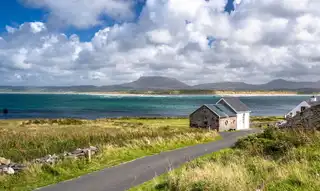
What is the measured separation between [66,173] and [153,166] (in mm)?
4746

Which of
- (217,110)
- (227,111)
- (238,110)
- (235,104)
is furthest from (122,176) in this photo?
(235,104)

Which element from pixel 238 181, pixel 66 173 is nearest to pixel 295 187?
pixel 238 181

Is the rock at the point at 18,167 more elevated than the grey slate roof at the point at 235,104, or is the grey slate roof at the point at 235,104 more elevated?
the grey slate roof at the point at 235,104

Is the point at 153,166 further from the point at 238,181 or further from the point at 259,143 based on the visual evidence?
the point at 238,181

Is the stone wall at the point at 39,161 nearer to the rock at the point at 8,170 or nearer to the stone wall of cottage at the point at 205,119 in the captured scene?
the rock at the point at 8,170

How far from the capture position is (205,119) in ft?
178

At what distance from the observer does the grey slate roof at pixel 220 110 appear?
53.7m

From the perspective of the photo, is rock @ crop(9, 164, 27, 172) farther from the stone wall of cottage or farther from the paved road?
the stone wall of cottage

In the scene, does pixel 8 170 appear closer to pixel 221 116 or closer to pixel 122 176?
A: pixel 122 176

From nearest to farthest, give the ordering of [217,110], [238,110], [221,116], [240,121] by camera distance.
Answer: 1. [221,116]
2. [217,110]
3. [238,110]
4. [240,121]

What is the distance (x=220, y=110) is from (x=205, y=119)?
3395 millimetres

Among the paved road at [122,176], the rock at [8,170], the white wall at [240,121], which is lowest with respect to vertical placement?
the white wall at [240,121]

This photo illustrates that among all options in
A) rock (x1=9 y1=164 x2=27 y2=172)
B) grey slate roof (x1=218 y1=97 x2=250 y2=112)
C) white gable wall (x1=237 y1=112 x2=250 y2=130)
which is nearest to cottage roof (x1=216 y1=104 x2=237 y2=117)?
grey slate roof (x1=218 y1=97 x2=250 y2=112)

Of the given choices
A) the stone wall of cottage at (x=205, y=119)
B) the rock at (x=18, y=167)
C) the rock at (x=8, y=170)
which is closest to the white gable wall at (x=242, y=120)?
the stone wall of cottage at (x=205, y=119)
